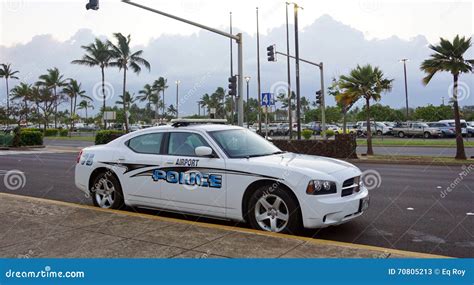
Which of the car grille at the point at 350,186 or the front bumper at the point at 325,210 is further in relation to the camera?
the car grille at the point at 350,186

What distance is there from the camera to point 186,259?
418 cm

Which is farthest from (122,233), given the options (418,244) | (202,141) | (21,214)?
(418,244)

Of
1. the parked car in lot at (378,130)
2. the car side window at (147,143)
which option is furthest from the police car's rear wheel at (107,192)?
the parked car in lot at (378,130)

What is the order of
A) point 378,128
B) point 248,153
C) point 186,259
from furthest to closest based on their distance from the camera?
point 378,128, point 248,153, point 186,259

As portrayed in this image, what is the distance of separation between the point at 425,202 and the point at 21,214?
6949 mm

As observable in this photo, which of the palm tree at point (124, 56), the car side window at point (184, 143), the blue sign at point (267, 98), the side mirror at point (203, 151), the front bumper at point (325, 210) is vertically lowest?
the front bumper at point (325, 210)

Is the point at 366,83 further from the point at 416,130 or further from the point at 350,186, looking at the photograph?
the point at 416,130

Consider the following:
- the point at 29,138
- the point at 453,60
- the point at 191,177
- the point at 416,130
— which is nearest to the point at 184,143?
the point at 191,177

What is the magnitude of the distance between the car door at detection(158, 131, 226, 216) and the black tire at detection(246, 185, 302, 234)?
432mm

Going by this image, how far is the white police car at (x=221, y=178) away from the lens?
521cm

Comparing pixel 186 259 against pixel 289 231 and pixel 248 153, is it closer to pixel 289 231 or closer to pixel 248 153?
pixel 289 231

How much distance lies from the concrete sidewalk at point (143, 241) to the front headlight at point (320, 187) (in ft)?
1.94

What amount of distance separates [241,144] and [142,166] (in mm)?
1561

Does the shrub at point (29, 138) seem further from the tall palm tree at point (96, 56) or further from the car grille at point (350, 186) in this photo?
the car grille at point (350, 186)
